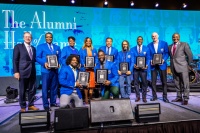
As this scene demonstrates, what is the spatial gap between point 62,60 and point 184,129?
9.08 ft

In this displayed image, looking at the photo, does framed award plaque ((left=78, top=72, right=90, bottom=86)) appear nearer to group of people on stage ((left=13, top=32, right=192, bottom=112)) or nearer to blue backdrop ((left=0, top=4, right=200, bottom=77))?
group of people on stage ((left=13, top=32, right=192, bottom=112))

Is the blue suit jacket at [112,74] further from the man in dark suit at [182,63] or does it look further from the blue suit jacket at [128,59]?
the man in dark suit at [182,63]

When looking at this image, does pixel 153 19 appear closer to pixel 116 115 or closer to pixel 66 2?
pixel 66 2

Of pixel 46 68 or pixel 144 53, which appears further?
pixel 144 53

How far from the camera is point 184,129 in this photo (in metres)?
2.60

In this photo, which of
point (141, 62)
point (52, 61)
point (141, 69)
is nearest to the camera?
point (52, 61)

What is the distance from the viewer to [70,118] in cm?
234

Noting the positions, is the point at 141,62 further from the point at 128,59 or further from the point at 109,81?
the point at 109,81

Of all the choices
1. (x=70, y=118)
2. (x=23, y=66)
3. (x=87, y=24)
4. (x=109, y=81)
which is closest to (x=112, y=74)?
(x=109, y=81)

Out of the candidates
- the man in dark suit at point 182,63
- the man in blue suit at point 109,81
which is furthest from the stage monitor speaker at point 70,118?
the man in dark suit at point 182,63

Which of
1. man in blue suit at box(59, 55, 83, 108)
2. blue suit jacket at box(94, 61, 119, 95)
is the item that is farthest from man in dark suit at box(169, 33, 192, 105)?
man in blue suit at box(59, 55, 83, 108)

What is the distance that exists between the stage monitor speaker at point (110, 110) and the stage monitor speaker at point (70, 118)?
0.12 m

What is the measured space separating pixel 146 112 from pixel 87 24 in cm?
536

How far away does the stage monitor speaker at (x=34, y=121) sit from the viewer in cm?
233
